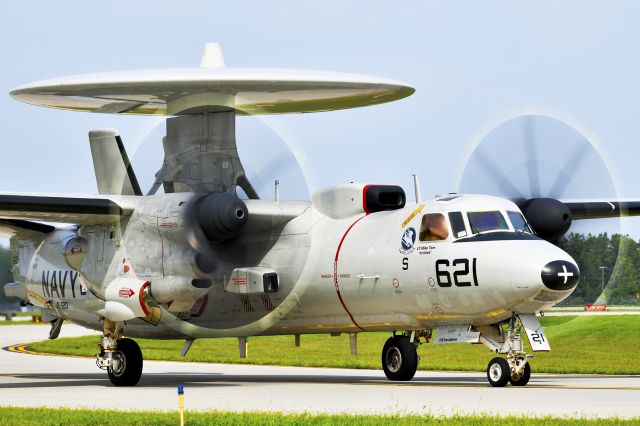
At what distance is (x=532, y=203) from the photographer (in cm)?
2555

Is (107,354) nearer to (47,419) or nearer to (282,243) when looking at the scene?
(282,243)

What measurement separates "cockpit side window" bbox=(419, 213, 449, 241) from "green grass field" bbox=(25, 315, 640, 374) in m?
5.63

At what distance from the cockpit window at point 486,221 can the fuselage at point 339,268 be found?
2cm

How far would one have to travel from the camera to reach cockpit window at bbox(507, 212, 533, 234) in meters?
22.4

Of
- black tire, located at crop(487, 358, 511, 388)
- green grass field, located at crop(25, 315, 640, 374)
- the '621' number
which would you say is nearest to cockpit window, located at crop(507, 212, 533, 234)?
the '621' number

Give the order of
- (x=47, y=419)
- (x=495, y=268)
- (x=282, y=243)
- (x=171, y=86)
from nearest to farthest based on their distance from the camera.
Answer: (x=47, y=419) < (x=495, y=268) < (x=171, y=86) < (x=282, y=243)

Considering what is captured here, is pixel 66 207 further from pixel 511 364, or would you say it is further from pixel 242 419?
pixel 511 364

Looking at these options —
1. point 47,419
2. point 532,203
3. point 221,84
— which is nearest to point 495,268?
point 532,203

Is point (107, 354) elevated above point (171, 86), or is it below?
below

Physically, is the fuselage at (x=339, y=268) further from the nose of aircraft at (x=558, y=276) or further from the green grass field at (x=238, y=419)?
the green grass field at (x=238, y=419)

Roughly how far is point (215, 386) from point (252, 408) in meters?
6.48

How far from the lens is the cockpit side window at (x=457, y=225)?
880 inches

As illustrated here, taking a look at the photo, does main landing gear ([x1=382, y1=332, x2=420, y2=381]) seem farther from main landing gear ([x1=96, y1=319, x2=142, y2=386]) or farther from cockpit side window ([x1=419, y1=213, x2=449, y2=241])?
main landing gear ([x1=96, y1=319, x2=142, y2=386])

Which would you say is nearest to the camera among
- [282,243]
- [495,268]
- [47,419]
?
[47,419]
